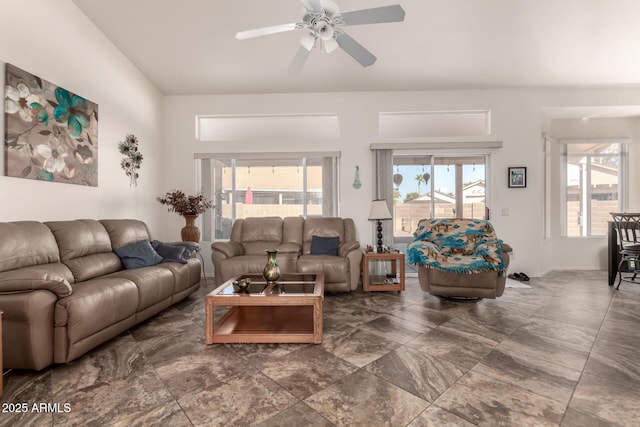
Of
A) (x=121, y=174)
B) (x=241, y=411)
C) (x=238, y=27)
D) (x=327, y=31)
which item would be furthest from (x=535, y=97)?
(x=121, y=174)

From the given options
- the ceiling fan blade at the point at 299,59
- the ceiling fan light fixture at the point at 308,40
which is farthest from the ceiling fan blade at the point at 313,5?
the ceiling fan blade at the point at 299,59

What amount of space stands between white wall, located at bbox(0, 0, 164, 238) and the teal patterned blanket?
3.55 metres

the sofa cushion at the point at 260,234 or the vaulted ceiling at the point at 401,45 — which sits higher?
the vaulted ceiling at the point at 401,45

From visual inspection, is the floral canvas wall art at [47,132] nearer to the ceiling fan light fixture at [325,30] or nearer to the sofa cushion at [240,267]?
the sofa cushion at [240,267]

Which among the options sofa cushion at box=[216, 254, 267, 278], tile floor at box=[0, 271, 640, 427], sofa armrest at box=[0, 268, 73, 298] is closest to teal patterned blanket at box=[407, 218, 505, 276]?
tile floor at box=[0, 271, 640, 427]

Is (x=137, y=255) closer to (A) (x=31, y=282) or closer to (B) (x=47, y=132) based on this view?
(A) (x=31, y=282)

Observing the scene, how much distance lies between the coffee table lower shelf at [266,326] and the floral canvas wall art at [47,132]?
209cm

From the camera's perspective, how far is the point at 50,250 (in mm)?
2387

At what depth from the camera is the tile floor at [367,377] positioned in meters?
1.47

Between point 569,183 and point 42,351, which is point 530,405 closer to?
point 42,351

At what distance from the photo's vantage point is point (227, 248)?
3.89 m

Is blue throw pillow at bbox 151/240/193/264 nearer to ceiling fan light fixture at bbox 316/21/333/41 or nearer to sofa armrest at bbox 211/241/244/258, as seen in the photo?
sofa armrest at bbox 211/241/244/258

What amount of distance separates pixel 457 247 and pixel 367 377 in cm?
235

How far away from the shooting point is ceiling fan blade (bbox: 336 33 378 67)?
2.38m
